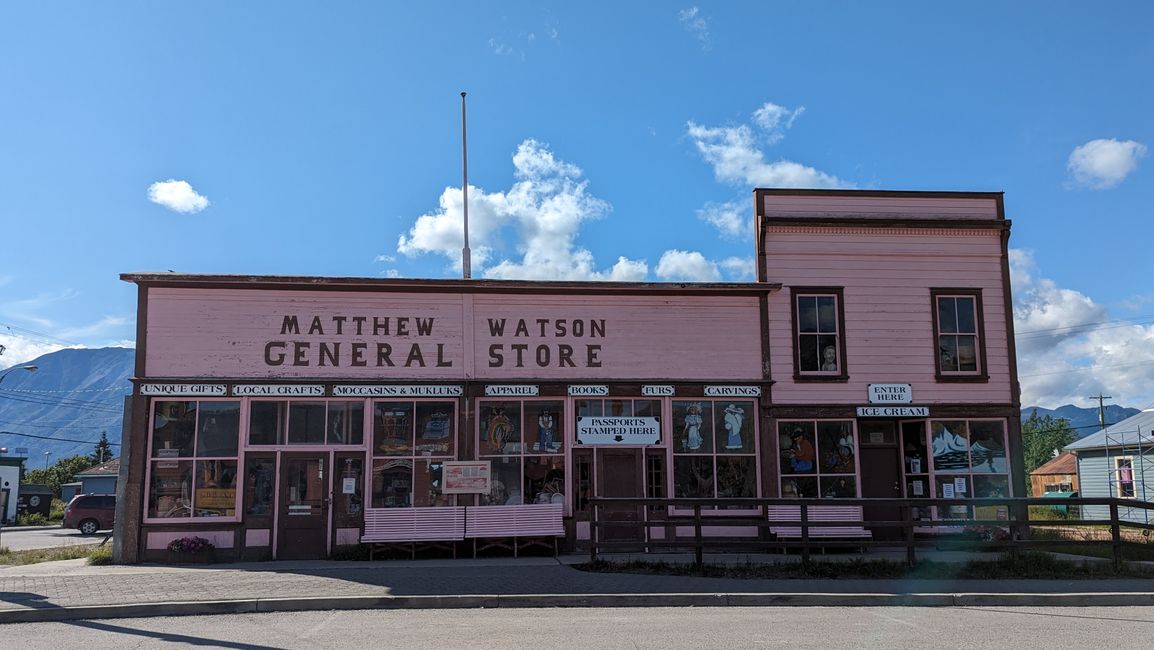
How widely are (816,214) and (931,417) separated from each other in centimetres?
486

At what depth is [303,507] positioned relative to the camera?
1744 cm

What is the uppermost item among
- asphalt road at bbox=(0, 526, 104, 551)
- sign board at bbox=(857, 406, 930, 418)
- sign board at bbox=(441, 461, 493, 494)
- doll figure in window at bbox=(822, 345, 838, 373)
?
doll figure in window at bbox=(822, 345, 838, 373)

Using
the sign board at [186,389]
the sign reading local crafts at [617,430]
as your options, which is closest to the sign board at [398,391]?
the sign board at [186,389]

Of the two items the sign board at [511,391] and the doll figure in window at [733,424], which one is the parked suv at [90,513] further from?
the doll figure in window at [733,424]

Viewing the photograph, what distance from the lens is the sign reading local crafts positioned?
18.4 meters

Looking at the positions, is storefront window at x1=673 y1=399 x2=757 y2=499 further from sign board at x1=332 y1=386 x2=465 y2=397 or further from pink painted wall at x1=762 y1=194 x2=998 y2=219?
sign board at x1=332 y1=386 x2=465 y2=397

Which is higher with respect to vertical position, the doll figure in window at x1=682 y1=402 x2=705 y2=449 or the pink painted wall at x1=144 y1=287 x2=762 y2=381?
the pink painted wall at x1=144 y1=287 x2=762 y2=381

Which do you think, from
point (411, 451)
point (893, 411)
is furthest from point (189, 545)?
point (893, 411)

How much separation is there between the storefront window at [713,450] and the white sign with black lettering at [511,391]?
2.90m

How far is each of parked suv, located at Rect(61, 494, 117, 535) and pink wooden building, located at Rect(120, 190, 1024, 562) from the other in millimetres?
20863

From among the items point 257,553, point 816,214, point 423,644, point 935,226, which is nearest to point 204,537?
point 257,553

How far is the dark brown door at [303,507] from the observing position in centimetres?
1728

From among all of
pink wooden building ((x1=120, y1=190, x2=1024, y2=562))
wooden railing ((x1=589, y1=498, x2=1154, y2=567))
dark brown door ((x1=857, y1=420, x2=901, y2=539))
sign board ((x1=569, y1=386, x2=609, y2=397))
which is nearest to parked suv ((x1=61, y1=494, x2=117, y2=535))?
pink wooden building ((x1=120, y1=190, x2=1024, y2=562))

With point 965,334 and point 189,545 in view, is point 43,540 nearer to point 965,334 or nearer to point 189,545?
point 189,545
